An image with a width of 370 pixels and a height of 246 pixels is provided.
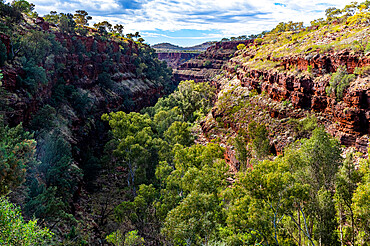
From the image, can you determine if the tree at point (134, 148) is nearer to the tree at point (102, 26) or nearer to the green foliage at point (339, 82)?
the green foliage at point (339, 82)

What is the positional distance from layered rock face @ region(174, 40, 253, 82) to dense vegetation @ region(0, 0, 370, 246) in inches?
3657

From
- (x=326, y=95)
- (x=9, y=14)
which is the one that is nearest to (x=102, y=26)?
(x=9, y=14)

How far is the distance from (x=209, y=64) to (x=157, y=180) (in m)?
136

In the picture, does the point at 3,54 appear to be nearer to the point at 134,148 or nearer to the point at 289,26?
the point at 134,148

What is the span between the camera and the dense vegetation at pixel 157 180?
1791cm

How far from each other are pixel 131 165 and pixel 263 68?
37.4 metres

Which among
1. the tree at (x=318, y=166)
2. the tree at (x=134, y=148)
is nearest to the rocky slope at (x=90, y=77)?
the tree at (x=134, y=148)

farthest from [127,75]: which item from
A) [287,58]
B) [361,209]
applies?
[361,209]

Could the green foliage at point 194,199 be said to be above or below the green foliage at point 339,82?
below

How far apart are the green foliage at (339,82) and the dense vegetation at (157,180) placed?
0.48ft

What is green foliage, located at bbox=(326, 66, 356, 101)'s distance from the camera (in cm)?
2969

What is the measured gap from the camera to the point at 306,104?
3700 centimetres

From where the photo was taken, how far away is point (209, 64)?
163750mm

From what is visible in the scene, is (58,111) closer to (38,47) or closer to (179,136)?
(38,47)
